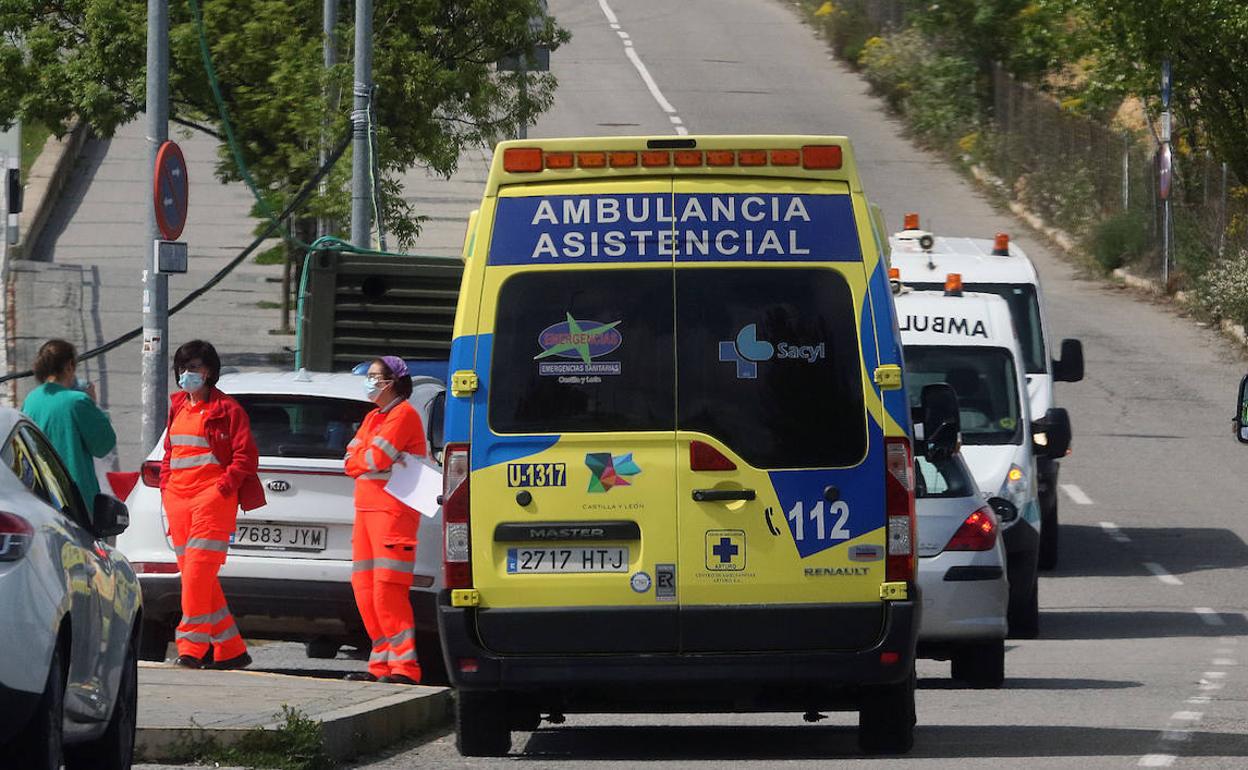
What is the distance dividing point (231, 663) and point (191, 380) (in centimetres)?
138

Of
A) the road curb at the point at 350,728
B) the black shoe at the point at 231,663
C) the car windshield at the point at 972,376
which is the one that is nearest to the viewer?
the road curb at the point at 350,728

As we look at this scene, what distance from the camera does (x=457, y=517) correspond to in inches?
348

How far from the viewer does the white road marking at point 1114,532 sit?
2086cm

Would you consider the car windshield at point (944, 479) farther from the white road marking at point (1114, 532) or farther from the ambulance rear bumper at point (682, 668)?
the white road marking at point (1114, 532)

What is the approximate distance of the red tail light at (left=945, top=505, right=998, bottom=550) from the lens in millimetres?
12883

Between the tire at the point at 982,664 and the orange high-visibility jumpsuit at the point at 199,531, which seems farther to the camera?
the tire at the point at 982,664

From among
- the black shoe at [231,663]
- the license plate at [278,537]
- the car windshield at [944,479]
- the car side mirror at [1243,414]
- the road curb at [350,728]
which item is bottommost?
the black shoe at [231,663]

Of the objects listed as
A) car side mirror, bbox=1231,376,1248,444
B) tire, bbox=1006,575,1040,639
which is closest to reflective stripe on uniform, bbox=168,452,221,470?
car side mirror, bbox=1231,376,1248,444

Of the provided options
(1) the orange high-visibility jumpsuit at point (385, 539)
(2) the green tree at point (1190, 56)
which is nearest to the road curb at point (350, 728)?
(1) the orange high-visibility jumpsuit at point (385, 539)

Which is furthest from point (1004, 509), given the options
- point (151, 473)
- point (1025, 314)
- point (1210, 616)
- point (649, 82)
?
point (649, 82)

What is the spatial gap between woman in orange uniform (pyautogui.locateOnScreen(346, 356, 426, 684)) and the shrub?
1049 inches

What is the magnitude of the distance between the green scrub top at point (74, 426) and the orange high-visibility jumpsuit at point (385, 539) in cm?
141

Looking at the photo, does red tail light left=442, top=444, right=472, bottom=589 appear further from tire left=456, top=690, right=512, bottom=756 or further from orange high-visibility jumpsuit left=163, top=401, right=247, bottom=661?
orange high-visibility jumpsuit left=163, top=401, right=247, bottom=661

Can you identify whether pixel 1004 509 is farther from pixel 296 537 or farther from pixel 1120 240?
pixel 1120 240
